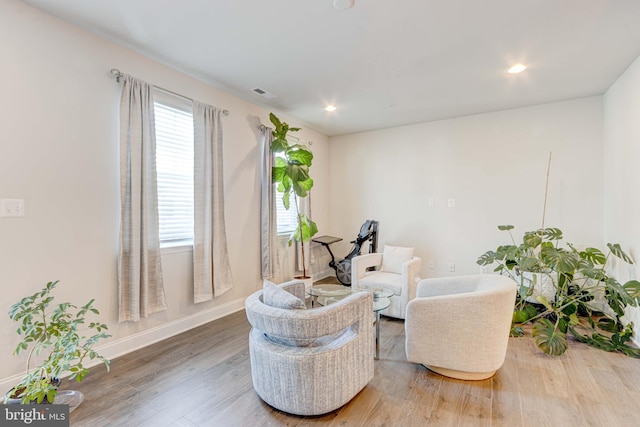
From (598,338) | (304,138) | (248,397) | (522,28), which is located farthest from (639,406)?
(304,138)

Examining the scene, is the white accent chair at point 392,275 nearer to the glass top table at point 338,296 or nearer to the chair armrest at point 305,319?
the glass top table at point 338,296

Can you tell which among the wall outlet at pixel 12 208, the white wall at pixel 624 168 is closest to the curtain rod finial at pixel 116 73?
the wall outlet at pixel 12 208

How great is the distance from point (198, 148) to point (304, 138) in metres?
2.21

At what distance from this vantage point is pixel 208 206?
10.7 ft

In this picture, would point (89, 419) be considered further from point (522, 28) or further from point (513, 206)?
point (513, 206)

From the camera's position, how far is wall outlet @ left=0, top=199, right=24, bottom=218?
200 cm

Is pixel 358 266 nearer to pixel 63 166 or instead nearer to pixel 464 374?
pixel 464 374

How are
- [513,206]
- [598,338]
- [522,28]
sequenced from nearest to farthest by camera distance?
1. [522,28]
2. [598,338]
3. [513,206]

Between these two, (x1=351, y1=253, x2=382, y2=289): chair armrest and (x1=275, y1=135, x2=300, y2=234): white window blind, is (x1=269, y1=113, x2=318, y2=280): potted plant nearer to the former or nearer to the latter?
(x1=275, y1=135, x2=300, y2=234): white window blind

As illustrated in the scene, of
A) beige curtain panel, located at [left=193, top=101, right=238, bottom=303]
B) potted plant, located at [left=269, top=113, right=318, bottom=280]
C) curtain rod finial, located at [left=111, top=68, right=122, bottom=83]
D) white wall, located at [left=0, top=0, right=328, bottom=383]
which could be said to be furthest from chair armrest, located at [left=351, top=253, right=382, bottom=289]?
curtain rod finial, located at [left=111, top=68, right=122, bottom=83]

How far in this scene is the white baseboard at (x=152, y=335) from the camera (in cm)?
241

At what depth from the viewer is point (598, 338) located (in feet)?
9.01

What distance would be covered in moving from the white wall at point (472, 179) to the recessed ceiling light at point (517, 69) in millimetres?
1285

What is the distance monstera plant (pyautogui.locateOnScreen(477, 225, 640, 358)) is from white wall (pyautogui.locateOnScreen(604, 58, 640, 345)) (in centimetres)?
15
